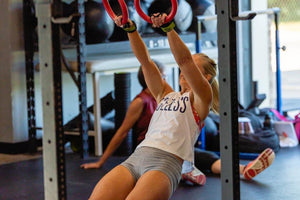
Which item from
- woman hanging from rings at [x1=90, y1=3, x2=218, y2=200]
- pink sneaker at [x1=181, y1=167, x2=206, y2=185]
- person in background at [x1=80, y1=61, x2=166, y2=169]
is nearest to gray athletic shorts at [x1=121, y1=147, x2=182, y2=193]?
woman hanging from rings at [x1=90, y1=3, x2=218, y2=200]

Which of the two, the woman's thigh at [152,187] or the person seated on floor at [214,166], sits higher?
the woman's thigh at [152,187]

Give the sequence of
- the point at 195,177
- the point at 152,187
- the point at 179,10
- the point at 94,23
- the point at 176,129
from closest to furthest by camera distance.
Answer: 1. the point at 152,187
2. the point at 176,129
3. the point at 195,177
4. the point at 94,23
5. the point at 179,10

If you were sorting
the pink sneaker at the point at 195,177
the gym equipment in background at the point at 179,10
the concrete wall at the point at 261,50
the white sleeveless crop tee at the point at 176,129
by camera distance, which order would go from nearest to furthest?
1. the white sleeveless crop tee at the point at 176,129
2. the pink sneaker at the point at 195,177
3. the gym equipment in background at the point at 179,10
4. the concrete wall at the point at 261,50

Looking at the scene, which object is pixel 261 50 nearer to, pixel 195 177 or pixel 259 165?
pixel 259 165

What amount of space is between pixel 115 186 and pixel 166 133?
0.39 meters

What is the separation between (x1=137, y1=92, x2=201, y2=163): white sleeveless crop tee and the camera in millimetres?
2857

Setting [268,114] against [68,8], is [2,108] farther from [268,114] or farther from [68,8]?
[268,114]

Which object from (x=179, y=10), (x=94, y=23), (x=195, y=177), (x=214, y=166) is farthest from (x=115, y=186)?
(x=179, y=10)

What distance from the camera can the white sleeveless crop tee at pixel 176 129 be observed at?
2.86 meters

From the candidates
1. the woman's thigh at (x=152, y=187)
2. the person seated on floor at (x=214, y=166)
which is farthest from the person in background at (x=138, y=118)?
the woman's thigh at (x=152, y=187)

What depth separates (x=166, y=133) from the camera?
2.89 metres

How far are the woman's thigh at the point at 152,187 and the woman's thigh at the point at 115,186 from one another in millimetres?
89

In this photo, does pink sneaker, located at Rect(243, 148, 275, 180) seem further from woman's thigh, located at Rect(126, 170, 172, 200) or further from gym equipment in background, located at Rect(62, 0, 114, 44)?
gym equipment in background, located at Rect(62, 0, 114, 44)

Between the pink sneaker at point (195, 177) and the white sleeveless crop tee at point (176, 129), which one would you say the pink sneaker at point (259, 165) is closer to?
the pink sneaker at point (195, 177)
